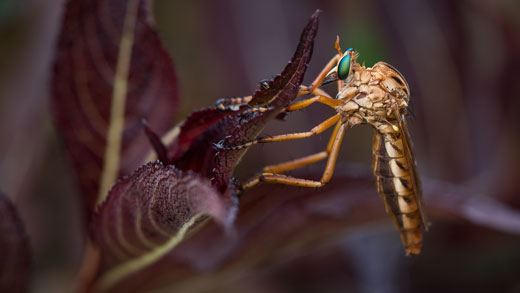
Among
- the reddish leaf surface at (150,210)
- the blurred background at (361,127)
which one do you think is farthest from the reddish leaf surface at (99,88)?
the blurred background at (361,127)

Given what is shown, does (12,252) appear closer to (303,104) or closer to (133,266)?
(133,266)

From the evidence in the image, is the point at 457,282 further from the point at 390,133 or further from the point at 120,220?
the point at 120,220

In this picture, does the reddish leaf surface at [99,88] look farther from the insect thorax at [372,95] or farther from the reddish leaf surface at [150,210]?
the insect thorax at [372,95]

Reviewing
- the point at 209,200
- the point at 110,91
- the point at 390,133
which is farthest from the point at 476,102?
the point at 209,200

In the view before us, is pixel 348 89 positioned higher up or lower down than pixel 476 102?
Answer: higher up

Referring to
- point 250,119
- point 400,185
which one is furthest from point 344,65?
point 250,119
